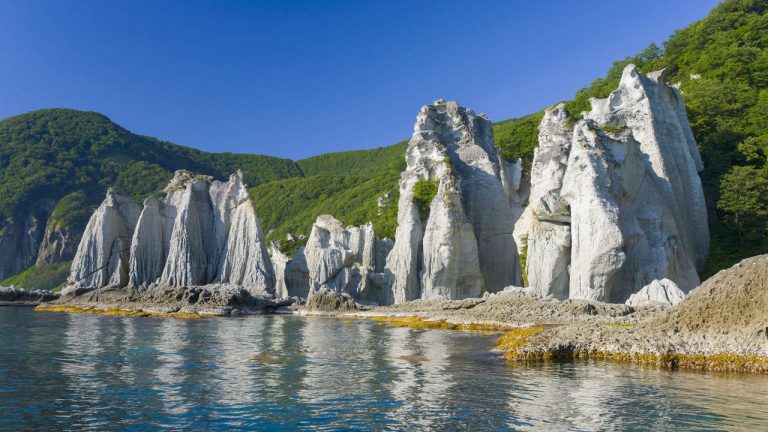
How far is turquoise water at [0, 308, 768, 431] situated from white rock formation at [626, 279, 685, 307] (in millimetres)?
10991

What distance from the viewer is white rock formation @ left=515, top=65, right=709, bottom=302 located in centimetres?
2955

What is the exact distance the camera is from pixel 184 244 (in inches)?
1716

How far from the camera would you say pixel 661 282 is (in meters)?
26.6

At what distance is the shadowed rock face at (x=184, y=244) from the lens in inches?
1713

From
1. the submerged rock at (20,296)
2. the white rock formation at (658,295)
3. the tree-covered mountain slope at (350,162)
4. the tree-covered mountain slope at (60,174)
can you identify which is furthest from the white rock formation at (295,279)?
the tree-covered mountain slope at (60,174)

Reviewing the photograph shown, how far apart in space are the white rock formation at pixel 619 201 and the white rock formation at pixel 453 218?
5099 mm

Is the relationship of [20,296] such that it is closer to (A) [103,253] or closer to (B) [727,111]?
(A) [103,253]

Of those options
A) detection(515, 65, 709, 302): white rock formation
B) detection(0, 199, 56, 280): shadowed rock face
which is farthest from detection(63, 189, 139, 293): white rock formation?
detection(0, 199, 56, 280): shadowed rock face

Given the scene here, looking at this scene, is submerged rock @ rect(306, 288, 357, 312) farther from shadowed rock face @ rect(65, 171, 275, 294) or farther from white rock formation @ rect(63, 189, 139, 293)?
white rock formation @ rect(63, 189, 139, 293)

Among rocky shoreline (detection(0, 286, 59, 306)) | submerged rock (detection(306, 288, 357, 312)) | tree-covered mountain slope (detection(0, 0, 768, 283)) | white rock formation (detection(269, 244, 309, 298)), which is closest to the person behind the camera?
tree-covered mountain slope (detection(0, 0, 768, 283))

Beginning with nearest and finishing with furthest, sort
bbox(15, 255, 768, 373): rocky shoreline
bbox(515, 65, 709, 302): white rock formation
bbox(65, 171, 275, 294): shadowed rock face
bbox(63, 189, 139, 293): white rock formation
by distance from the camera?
bbox(15, 255, 768, 373): rocky shoreline < bbox(515, 65, 709, 302): white rock formation < bbox(65, 171, 275, 294): shadowed rock face < bbox(63, 189, 139, 293): white rock formation

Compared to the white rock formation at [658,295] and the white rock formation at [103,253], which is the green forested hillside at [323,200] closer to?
the white rock formation at [103,253]

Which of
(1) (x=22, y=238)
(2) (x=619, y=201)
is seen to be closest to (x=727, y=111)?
(2) (x=619, y=201)

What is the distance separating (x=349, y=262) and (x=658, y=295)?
99.3 ft
